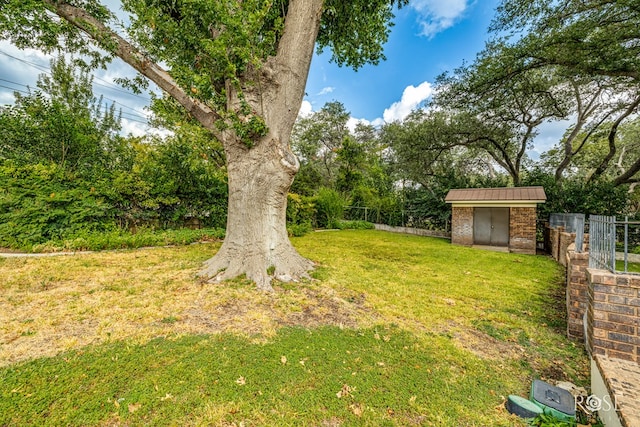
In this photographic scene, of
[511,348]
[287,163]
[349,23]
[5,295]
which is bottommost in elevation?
[511,348]

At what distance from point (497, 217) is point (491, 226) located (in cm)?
50

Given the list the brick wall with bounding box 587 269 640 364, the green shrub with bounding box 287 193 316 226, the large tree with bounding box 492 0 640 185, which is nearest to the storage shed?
the large tree with bounding box 492 0 640 185

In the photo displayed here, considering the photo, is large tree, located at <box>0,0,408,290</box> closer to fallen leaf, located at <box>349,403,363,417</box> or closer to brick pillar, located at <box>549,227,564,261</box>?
fallen leaf, located at <box>349,403,363,417</box>

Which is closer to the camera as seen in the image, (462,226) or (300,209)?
(462,226)

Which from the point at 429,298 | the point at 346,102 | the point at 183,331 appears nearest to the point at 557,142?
the point at 346,102

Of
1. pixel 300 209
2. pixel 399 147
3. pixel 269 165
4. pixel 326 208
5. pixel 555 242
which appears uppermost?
pixel 399 147

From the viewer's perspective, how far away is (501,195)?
1070 centimetres

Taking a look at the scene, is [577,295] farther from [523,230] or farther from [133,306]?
[523,230]

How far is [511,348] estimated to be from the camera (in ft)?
9.73

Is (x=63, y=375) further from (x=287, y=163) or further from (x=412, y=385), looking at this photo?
(x=287, y=163)

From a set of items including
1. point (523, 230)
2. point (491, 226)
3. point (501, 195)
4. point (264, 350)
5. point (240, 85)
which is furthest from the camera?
point (491, 226)

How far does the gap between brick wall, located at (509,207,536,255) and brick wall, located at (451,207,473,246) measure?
146 centimetres

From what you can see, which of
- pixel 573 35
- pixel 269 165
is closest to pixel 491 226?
pixel 573 35

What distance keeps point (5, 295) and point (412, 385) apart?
17.8 feet
